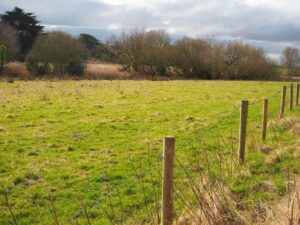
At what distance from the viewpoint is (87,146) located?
11.2 meters

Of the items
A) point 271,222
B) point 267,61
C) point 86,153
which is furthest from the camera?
point 267,61

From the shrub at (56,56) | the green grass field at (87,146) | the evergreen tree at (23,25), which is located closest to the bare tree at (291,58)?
the shrub at (56,56)

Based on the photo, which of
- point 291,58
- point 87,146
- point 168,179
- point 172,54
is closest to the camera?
point 168,179

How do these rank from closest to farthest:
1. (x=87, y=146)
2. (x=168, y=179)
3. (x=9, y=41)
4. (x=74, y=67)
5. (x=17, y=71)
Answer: (x=168, y=179), (x=87, y=146), (x=17, y=71), (x=74, y=67), (x=9, y=41)

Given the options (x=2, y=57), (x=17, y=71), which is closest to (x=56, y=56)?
(x=17, y=71)

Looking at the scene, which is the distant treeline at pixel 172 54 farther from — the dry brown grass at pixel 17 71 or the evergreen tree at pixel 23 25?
the dry brown grass at pixel 17 71

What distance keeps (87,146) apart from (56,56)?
1618 inches

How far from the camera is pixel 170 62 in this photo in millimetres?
61062

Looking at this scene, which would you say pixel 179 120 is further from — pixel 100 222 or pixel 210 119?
pixel 100 222

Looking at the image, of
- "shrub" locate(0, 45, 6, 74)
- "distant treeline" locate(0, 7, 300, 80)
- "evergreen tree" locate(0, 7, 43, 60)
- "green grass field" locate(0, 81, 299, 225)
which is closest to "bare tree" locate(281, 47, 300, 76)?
"distant treeline" locate(0, 7, 300, 80)

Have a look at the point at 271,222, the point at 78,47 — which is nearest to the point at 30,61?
the point at 78,47

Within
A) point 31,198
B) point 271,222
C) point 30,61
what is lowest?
point 31,198

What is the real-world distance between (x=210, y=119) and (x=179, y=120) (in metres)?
1.52

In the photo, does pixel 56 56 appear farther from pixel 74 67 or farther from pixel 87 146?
pixel 87 146
